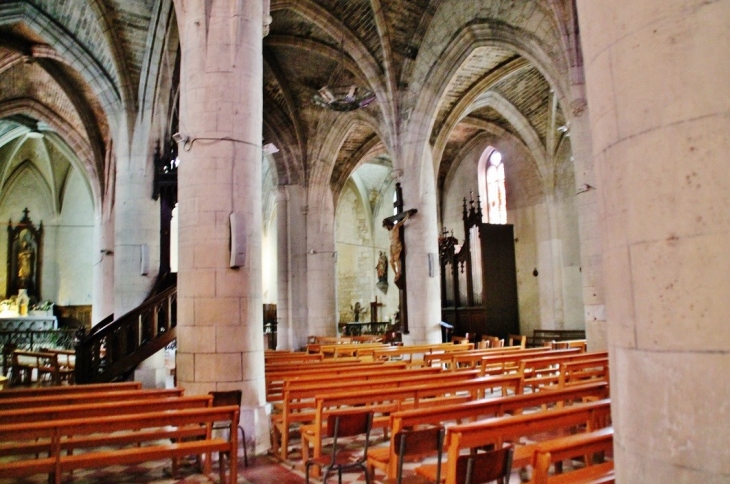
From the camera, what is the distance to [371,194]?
32.5 metres

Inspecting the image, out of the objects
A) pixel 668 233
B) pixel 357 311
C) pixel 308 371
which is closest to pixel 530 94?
pixel 357 311

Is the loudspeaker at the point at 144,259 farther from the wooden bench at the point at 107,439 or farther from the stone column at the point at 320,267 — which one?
the stone column at the point at 320,267

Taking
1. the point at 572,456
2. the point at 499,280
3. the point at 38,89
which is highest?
the point at 38,89

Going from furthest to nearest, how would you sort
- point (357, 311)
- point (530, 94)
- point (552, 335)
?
point (357, 311) → point (552, 335) → point (530, 94)

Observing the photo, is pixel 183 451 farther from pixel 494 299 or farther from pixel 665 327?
pixel 494 299

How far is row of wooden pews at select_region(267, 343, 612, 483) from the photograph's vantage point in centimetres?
414

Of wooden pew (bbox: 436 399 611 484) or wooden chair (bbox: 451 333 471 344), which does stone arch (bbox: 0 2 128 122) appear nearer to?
wooden chair (bbox: 451 333 471 344)

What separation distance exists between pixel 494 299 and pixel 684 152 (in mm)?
21315

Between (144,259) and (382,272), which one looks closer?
(144,259)

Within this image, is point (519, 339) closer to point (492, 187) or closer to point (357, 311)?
point (492, 187)

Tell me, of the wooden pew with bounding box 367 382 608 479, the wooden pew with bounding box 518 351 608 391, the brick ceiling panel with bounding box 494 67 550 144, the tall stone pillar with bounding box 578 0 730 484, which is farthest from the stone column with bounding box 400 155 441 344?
the tall stone pillar with bounding box 578 0 730 484

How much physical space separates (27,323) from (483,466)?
27.1 meters

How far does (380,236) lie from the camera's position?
32156mm

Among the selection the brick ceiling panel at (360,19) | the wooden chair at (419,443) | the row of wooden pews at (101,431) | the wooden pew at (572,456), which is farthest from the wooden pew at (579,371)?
the brick ceiling panel at (360,19)
